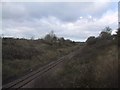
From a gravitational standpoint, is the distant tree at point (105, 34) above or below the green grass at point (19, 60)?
above

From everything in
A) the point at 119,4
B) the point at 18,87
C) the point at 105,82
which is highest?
the point at 119,4

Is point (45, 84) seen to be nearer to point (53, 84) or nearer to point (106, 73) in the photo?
point (53, 84)

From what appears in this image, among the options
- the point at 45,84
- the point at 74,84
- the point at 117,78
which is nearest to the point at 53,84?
the point at 45,84

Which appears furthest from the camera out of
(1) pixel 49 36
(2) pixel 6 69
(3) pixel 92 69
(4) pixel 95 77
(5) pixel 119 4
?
(1) pixel 49 36

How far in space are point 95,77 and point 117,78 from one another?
4.36ft

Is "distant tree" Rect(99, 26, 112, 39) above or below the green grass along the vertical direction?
above

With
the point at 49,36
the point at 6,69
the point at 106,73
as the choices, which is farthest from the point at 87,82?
the point at 49,36

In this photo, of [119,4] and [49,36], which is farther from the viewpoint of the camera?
[49,36]

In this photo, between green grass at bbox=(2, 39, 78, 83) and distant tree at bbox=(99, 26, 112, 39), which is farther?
distant tree at bbox=(99, 26, 112, 39)

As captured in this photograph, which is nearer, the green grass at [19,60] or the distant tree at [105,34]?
the green grass at [19,60]

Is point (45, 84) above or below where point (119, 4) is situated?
below

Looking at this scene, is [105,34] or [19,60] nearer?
[19,60]

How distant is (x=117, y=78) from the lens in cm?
1109

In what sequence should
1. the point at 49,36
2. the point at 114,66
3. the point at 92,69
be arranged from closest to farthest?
the point at 114,66, the point at 92,69, the point at 49,36
